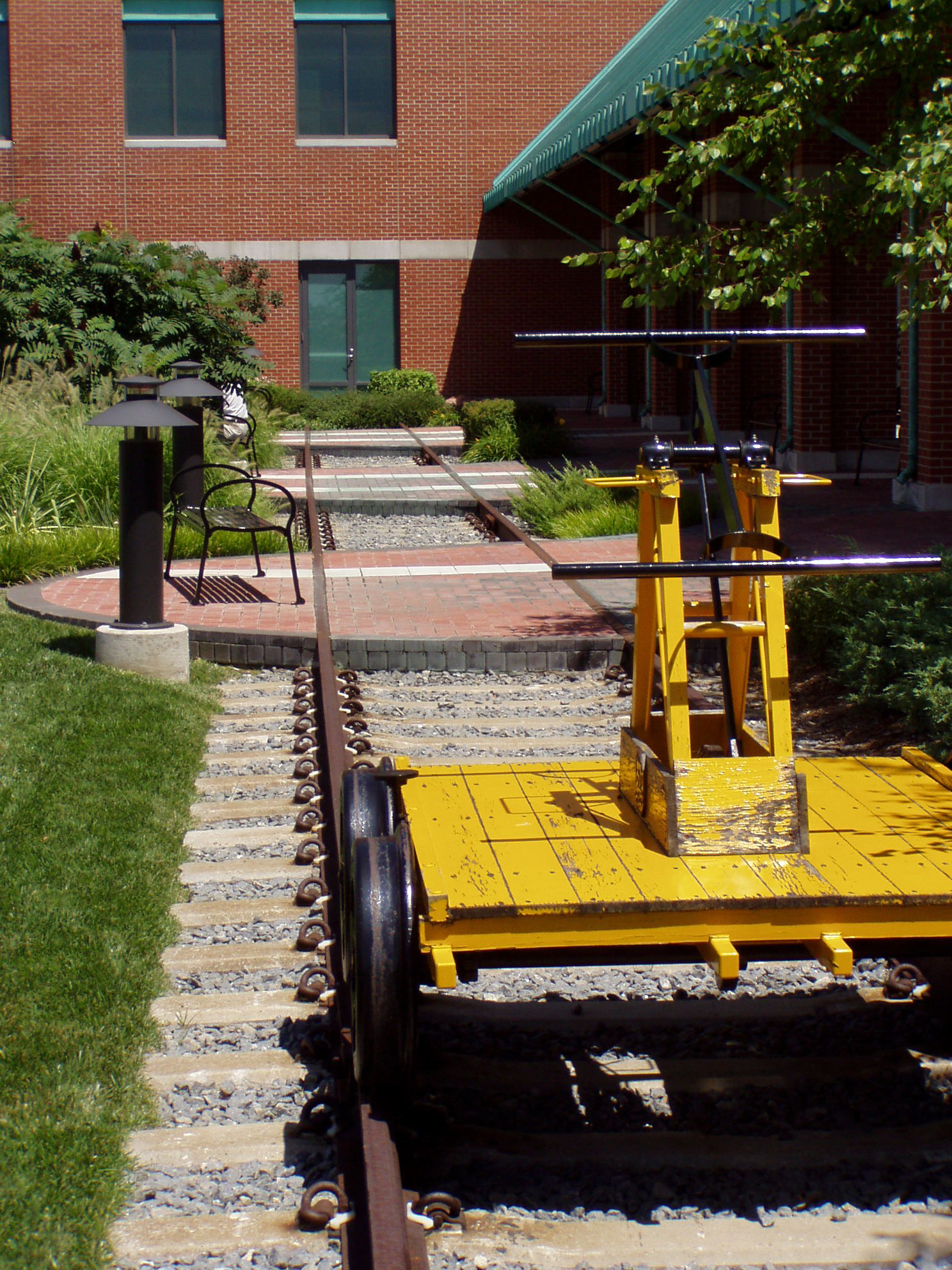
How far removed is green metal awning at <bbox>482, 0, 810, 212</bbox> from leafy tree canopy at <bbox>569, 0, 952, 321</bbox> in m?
4.41

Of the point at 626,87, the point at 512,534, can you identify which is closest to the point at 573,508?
the point at 512,534

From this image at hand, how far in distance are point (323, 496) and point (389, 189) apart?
17819mm

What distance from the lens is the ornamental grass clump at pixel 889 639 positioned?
670 centimetres

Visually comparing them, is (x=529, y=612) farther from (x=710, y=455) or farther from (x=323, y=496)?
(x=323, y=496)

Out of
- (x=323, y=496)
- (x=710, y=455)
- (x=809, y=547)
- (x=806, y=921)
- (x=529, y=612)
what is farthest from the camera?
(x=323, y=496)

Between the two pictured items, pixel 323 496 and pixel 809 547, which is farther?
pixel 323 496

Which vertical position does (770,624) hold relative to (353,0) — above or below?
below

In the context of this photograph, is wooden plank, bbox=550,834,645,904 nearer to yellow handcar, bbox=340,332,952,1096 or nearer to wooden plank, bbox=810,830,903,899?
yellow handcar, bbox=340,332,952,1096

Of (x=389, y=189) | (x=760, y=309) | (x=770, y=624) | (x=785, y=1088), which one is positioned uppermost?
(x=389, y=189)

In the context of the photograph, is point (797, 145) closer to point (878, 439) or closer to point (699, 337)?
point (699, 337)

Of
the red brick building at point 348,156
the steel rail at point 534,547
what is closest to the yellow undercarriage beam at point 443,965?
the steel rail at point 534,547

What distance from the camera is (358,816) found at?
12.4 ft

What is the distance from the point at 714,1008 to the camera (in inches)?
170

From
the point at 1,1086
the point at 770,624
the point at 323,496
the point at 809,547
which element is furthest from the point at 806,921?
the point at 323,496
